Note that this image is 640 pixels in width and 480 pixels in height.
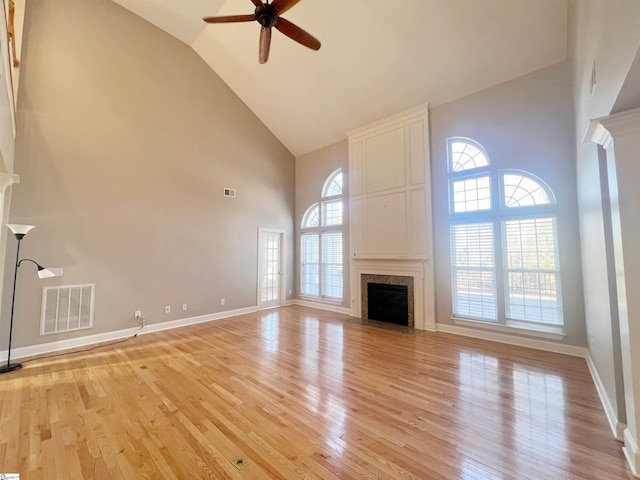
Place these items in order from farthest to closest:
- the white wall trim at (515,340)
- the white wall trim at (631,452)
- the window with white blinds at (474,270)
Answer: the window with white blinds at (474,270), the white wall trim at (515,340), the white wall trim at (631,452)

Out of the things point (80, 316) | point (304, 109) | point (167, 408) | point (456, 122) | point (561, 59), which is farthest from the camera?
point (304, 109)

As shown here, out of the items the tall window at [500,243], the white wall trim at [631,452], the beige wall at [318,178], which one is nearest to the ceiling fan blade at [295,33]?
the tall window at [500,243]

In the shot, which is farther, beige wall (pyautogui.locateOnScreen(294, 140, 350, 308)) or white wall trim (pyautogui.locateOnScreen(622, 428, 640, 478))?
beige wall (pyautogui.locateOnScreen(294, 140, 350, 308))

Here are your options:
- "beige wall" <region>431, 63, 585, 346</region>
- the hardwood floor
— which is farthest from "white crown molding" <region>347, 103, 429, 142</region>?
the hardwood floor

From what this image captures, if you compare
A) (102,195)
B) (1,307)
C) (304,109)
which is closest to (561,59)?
(304,109)

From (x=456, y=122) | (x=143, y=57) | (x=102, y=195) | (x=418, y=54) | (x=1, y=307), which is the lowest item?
(x=1, y=307)

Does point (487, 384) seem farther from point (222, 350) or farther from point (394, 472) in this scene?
point (222, 350)

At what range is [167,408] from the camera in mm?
2500

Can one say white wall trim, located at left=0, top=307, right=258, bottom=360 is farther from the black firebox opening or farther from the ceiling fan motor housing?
the ceiling fan motor housing

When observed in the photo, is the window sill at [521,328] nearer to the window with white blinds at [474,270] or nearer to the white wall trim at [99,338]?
the window with white blinds at [474,270]

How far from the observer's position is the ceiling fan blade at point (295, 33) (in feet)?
9.95

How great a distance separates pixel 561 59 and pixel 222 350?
6596 mm

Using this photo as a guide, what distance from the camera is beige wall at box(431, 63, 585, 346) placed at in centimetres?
380

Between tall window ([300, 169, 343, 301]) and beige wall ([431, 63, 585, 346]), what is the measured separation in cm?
244
